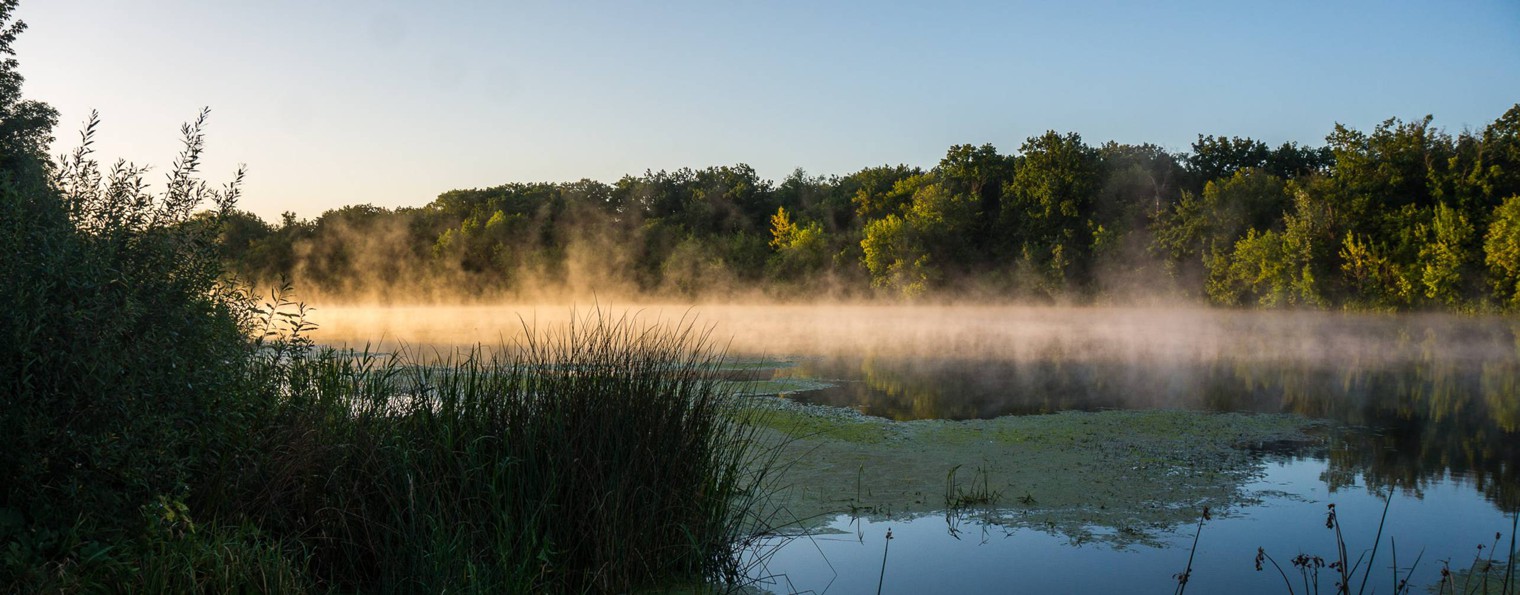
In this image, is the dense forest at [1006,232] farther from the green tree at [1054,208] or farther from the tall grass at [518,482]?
the tall grass at [518,482]

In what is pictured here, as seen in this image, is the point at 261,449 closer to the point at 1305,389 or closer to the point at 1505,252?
the point at 1305,389

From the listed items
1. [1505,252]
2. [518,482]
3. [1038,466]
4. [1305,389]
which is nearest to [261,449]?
[518,482]

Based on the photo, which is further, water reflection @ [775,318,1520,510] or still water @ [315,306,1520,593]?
water reflection @ [775,318,1520,510]

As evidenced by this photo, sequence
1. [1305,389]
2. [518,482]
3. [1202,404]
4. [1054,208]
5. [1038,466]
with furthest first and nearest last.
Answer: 1. [1054,208]
2. [1305,389]
3. [1202,404]
4. [1038,466]
5. [518,482]

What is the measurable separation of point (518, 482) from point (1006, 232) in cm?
3575

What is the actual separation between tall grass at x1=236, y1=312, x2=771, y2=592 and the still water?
2.75 ft

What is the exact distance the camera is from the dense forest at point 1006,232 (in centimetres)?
2780

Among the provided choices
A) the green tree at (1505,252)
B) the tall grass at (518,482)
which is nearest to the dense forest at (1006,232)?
the green tree at (1505,252)

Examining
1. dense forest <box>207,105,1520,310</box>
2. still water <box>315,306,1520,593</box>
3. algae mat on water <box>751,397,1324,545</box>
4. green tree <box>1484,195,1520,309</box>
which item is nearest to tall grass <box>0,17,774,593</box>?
still water <box>315,306,1520,593</box>

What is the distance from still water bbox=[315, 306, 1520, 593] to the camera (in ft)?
18.1

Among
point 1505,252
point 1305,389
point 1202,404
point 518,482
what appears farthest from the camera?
point 1505,252

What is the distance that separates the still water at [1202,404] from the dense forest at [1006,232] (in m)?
1.79

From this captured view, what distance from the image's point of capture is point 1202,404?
495 inches

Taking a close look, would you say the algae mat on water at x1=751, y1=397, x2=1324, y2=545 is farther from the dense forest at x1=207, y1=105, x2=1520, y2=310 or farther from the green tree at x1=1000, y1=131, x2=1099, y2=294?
the green tree at x1=1000, y1=131, x2=1099, y2=294
